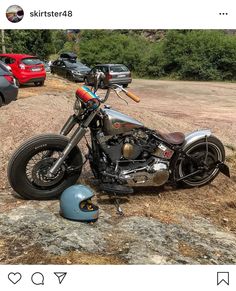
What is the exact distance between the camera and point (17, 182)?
5.12 meters

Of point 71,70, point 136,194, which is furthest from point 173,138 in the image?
point 71,70

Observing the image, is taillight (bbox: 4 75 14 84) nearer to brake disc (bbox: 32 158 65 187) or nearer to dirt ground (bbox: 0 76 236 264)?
dirt ground (bbox: 0 76 236 264)

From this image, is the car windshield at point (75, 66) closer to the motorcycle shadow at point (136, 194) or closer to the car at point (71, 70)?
the car at point (71, 70)

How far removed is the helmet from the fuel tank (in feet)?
3.17

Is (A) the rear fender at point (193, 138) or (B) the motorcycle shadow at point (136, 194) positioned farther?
(A) the rear fender at point (193, 138)

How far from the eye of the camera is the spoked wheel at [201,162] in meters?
6.05

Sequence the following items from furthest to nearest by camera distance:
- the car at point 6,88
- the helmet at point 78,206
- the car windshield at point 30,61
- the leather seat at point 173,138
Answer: the car windshield at point 30,61 < the car at point 6,88 < the leather seat at point 173,138 < the helmet at point 78,206

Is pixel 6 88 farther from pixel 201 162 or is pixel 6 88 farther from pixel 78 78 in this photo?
pixel 78 78

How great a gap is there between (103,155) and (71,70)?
23146mm

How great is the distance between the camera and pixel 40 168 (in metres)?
5.21

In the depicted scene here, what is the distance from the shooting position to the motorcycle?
5145mm

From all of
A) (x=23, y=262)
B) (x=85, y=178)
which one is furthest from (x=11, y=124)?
(x=23, y=262)
